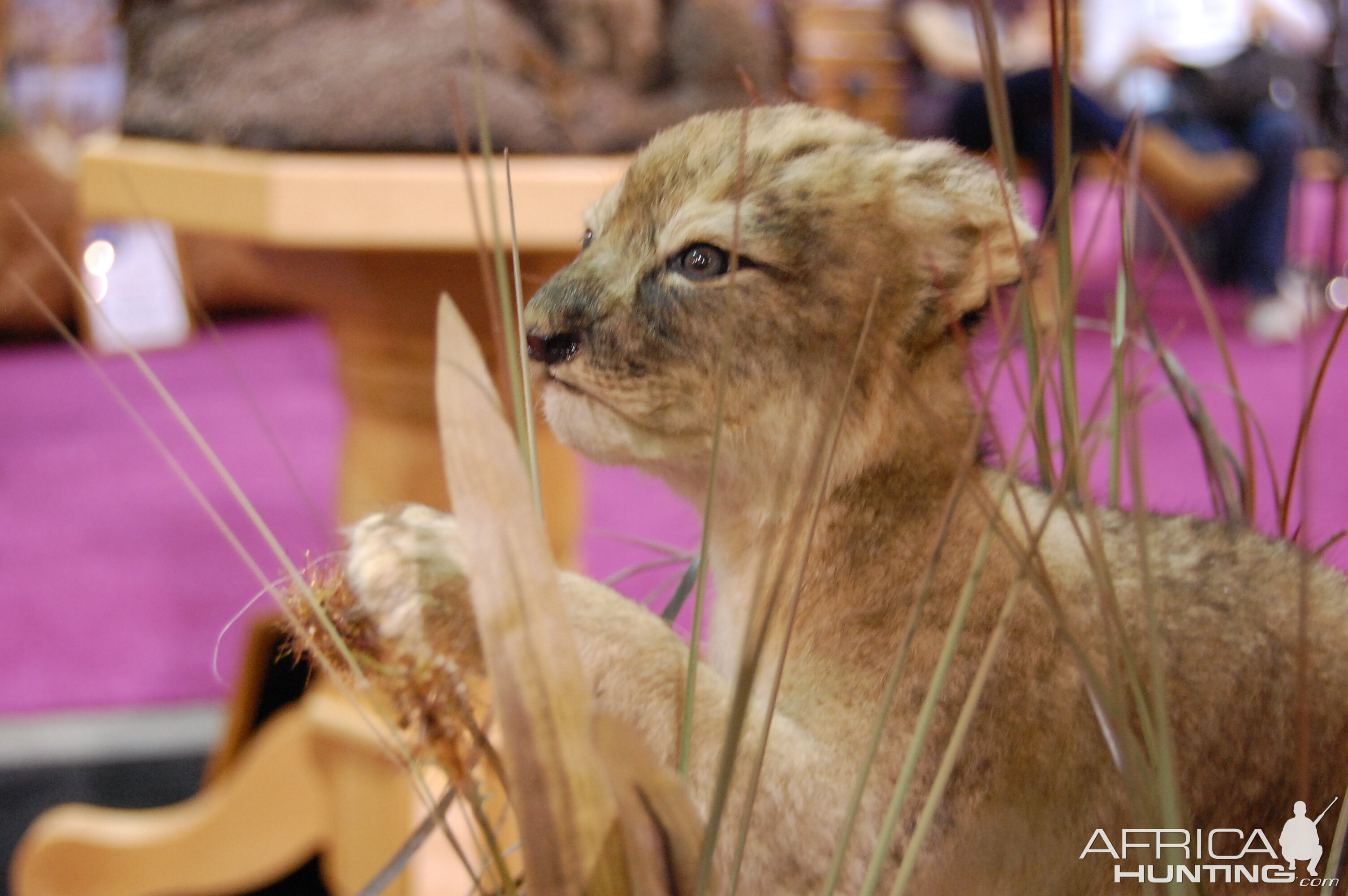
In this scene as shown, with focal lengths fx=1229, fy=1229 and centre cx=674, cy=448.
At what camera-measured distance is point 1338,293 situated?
2.33ft

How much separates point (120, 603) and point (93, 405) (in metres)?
0.78

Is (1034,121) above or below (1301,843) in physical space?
above

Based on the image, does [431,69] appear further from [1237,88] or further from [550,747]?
[550,747]

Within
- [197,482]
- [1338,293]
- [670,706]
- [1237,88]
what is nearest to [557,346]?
[670,706]

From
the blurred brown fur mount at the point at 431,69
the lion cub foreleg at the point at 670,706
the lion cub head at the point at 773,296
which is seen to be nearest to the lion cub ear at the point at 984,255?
the lion cub head at the point at 773,296

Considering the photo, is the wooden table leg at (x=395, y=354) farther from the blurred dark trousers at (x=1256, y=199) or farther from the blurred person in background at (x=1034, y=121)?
the blurred dark trousers at (x=1256, y=199)

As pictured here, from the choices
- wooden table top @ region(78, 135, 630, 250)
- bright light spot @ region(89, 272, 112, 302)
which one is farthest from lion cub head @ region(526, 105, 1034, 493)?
bright light spot @ region(89, 272, 112, 302)

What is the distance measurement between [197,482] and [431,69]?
1.44 metres

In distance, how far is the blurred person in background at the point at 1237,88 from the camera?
864 millimetres

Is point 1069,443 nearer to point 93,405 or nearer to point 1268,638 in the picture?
point 1268,638

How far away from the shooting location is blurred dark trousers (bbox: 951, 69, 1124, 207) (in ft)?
2.38

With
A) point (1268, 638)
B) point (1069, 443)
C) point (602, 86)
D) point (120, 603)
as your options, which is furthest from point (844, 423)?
point (120, 603)

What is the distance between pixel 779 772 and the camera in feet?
1.65

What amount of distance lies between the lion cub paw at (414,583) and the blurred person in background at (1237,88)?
1.30 feet
